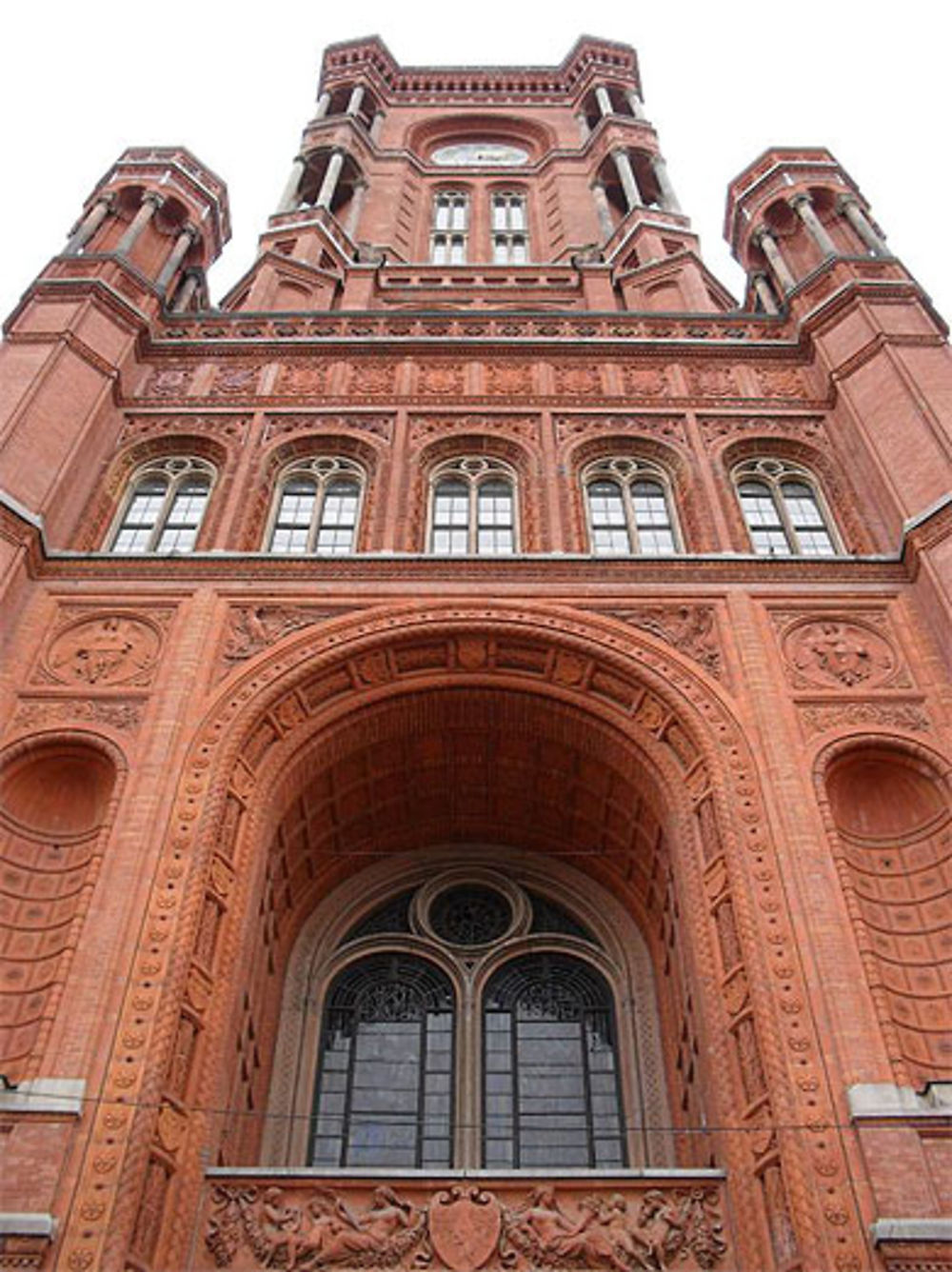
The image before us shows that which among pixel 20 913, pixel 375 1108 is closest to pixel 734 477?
pixel 375 1108

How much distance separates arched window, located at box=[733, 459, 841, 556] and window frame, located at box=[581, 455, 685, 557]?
100cm

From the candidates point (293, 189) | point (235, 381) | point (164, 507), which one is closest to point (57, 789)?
point (164, 507)

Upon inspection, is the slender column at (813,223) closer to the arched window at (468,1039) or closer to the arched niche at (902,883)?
the arched niche at (902,883)

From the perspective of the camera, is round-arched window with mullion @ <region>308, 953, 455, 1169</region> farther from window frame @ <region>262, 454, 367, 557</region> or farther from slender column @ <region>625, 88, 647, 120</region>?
slender column @ <region>625, 88, 647, 120</region>

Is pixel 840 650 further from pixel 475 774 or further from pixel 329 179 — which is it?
pixel 329 179

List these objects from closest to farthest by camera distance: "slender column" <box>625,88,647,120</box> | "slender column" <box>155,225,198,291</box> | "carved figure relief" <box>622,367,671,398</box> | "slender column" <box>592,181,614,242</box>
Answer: "carved figure relief" <box>622,367,671,398</box>, "slender column" <box>155,225,198,291</box>, "slender column" <box>592,181,614,242</box>, "slender column" <box>625,88,647,120</box>

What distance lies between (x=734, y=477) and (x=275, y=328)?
8.50 m

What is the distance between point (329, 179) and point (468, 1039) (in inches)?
913

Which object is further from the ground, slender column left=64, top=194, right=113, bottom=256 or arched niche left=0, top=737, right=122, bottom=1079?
slender column left=64, top=194, right=113, bottom=256

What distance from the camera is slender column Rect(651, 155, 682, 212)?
2841 centimetres

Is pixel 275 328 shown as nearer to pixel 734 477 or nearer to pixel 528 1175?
pixel 734 477

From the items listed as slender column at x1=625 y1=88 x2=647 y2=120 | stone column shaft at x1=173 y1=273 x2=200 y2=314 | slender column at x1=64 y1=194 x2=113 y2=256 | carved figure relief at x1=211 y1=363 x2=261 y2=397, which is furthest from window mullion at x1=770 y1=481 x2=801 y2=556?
slender column at x1=625 y1=88 x2=647 y2=120

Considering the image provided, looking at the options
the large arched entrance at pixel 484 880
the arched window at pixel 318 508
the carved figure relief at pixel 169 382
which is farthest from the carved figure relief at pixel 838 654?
the carved figure relief at pixel 169 382

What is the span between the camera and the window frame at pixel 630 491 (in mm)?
15906
